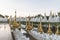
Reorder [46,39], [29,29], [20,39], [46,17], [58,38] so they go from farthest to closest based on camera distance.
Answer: [46,17] < [29,29] < [46,39] < [58,38] < [20,39]

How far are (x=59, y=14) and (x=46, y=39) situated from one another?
2765 millimetres

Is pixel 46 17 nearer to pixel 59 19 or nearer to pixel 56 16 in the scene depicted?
pixel 56 16

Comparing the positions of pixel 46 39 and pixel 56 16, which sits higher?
pixel 56 16

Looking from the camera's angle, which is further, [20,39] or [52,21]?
[52,21]

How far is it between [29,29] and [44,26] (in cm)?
172

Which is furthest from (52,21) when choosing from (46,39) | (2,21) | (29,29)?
(2,21)

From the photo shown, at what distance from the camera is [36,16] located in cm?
770

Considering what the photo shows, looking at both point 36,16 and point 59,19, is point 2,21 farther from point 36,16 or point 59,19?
point 59,19

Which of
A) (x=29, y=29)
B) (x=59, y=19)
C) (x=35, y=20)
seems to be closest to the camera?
(x=29, y=29)

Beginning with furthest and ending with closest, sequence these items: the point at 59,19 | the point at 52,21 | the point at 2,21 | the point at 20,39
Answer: the point at 2,21
the point at 52,21
the point at 59,19
the point at 20,39

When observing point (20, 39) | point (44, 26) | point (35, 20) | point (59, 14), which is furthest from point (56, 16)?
point (20, 39)

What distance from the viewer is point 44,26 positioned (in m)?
6.36

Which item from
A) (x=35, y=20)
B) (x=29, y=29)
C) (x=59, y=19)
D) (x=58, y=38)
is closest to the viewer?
(x=58, y=38)

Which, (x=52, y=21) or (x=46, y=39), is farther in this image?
(x=52, y=21)
